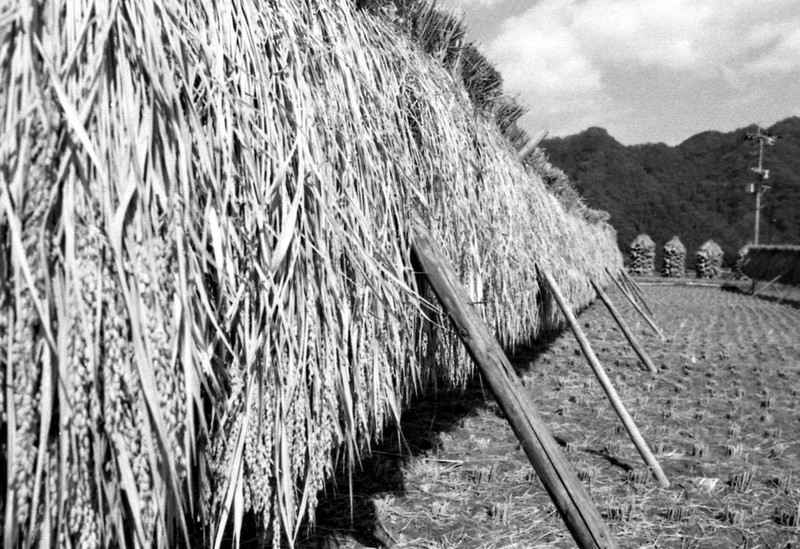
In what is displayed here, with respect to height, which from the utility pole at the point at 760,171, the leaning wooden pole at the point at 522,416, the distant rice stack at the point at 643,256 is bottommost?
the leaning wooden pole at the point at 522,416

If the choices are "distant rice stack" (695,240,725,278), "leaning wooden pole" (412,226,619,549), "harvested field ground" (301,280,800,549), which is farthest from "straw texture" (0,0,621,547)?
"distant rice stack" (695,240,725,278)

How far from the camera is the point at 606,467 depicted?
11.5ft

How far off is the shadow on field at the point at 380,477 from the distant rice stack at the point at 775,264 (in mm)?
17976

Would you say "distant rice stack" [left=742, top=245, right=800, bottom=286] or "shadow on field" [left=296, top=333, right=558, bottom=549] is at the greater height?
"distant rice stack" [left=742, top=245, right=800, bottom=286]

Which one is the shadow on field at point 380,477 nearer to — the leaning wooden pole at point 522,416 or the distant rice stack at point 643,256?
the leaning wooden pole at point 522,416

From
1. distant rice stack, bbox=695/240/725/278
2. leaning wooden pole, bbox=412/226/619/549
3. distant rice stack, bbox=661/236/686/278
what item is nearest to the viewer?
leaning wooden pole, bbox=412/226/619/549

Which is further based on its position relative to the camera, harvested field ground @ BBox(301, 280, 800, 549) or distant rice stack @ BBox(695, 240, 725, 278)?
distant rice stack @ BBox(695, 240, 725, 278)

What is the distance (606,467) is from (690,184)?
7127cm

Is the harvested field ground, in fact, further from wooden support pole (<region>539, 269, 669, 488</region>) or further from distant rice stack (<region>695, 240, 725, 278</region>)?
distant rice stack (<region>695, 240, 725, 278</region>)

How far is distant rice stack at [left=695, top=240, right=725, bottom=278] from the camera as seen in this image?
33594 millimetres

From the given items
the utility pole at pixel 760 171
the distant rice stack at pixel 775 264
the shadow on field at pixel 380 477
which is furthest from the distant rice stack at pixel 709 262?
the shadow on field at pixel 380 477

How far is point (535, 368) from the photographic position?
6.04 m

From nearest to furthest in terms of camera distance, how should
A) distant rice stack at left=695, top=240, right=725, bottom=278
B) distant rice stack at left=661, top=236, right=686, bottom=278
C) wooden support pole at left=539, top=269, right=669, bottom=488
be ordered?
wooden support pole at left=539, top=269, right=669, bottom=488 → distant rice stack at left=695, top=240, right=725, bottom=278 → distant rice stack at left=661, top=236, right=686, bottom=278

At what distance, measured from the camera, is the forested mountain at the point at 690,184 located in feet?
186
